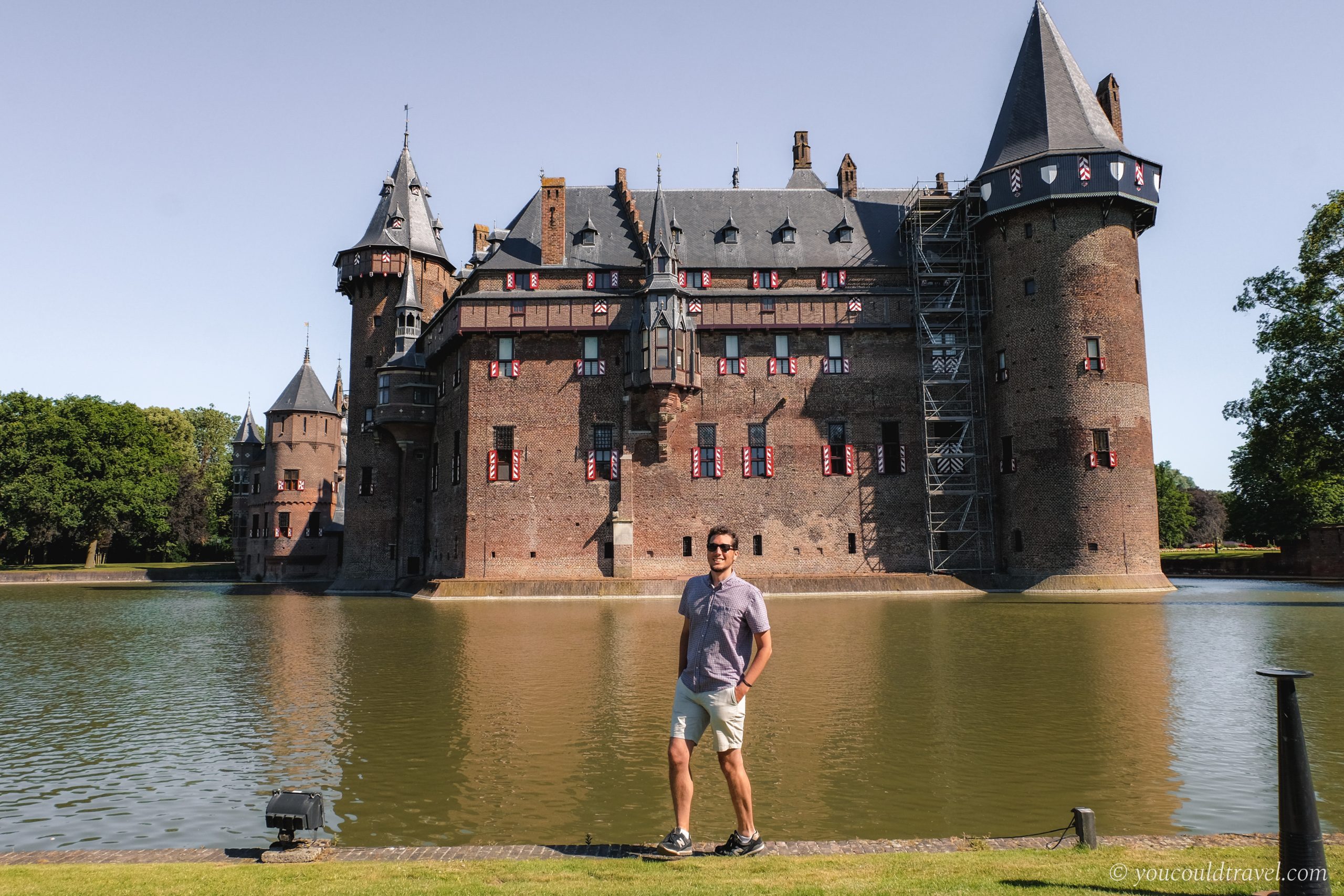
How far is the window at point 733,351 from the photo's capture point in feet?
135

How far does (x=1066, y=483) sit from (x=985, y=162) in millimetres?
15149

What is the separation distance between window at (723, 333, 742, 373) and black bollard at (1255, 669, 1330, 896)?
1431 inches

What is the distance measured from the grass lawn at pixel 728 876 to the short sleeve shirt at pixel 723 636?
1166 mm

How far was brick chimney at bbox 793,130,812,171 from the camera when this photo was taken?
50250mm

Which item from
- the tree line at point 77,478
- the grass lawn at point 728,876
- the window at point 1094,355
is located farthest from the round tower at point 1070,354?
the tree line at point 77,478

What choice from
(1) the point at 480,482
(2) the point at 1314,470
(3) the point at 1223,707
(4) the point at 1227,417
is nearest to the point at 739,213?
(1) the point at 480,482

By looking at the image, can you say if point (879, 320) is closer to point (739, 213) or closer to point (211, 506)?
point (739, 213)

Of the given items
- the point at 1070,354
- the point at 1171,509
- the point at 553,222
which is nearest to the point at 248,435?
the point at 553,222

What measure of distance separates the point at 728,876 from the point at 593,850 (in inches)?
46.5

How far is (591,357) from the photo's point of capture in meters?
40.9

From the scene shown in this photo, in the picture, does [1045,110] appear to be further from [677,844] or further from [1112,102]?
[677,844]

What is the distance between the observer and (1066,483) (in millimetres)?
37344

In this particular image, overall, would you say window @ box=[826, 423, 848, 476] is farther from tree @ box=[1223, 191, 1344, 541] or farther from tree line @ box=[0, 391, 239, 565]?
tree line @ box=[0, 391, 239, 565]

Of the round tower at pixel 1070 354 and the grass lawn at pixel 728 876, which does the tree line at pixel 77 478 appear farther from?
the grass lawn at pixel 728 876
